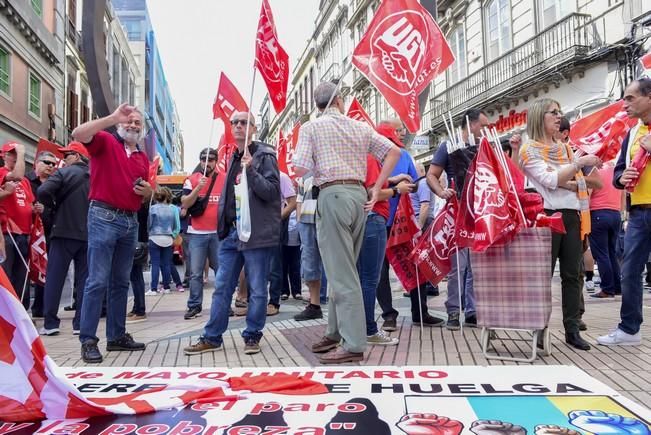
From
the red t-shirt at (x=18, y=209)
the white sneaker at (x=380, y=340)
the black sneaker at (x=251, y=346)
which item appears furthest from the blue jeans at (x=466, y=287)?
the red t-shirt at (x=18, y=209)

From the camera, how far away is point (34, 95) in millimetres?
20047

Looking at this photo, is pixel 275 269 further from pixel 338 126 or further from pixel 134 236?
pixel 338 126

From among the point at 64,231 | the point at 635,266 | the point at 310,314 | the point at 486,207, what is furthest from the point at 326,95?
the point at 64,231

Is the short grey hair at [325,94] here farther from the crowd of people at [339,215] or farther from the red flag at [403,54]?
the red flag at [403,54]

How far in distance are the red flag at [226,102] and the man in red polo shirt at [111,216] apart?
301 cm

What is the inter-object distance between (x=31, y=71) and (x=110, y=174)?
1772cm

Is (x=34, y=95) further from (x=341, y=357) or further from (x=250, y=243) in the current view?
(x=341, y=357)

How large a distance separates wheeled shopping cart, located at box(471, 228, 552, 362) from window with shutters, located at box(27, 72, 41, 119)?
19.2 meters

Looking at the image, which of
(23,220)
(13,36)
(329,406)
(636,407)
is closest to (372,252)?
(329,406)

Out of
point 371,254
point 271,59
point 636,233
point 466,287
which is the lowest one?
point 466,287

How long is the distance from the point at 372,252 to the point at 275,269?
2669 millimetres

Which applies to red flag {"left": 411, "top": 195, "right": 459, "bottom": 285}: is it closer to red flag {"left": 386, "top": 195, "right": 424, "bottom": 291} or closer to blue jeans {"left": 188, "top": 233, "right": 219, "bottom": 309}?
red flag {"left": 386, "top": 195, "right": 424, "bottom": 291}

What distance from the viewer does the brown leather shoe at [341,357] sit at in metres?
3.79

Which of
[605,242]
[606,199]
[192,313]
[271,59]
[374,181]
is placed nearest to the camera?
[374,181]
